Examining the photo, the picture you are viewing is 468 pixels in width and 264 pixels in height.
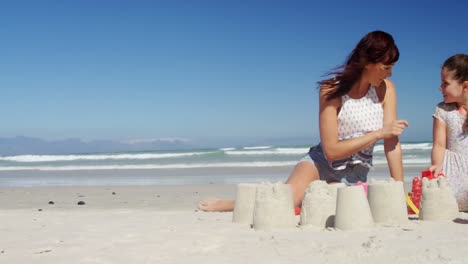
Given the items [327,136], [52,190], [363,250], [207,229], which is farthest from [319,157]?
[52,190]

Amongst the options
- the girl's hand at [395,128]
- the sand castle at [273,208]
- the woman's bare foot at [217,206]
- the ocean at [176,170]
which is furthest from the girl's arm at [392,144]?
the ocean at [176,170]

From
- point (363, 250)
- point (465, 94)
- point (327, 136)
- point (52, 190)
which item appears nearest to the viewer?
point (363, 250)

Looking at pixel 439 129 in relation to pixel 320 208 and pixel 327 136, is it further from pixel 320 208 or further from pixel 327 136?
pixel 320 208

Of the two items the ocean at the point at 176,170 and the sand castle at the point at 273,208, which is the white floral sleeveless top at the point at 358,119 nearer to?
the sand castle at the point at 273,208

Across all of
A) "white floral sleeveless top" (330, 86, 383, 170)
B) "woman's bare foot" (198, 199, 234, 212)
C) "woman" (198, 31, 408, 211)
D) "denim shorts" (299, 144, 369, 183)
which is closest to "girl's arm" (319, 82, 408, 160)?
"woman" (198, 31, 408, 211)

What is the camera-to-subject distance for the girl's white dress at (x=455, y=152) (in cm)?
487

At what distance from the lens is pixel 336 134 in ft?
15.0

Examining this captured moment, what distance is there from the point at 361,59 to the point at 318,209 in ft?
4.66

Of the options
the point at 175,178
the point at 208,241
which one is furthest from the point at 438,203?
the point at 175,178

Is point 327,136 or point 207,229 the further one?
point 327,136

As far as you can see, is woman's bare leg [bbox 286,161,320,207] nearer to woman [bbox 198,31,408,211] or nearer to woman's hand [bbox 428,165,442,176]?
woman [bbox 198,31,408,211]

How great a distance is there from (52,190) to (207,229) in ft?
21.7

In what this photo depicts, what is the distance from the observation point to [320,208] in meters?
3.98

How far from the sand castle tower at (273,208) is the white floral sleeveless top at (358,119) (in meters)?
1.04
